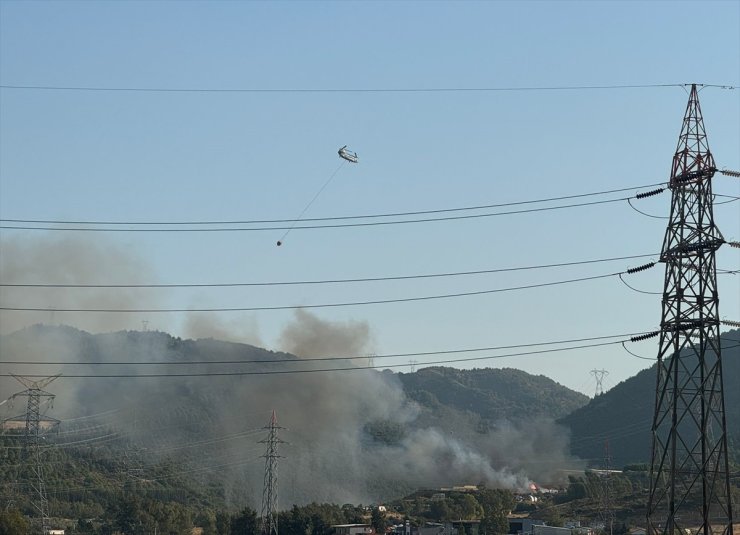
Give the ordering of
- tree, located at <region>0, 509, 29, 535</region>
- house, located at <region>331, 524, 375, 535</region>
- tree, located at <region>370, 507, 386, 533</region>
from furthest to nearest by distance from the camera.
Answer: tree, located at <region>370, 507, 386, 533</region> < house, located at <region>331, 524, 375, 535</region> < tree, located at <region>0, 509, 29, 535</region>

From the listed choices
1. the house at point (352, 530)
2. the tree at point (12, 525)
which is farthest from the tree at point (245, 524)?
the tree at point (12, 525)

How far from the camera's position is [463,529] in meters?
176

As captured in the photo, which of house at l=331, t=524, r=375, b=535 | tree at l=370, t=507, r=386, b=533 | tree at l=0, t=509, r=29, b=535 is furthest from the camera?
tree at l=370, t=507, r=386, b=533

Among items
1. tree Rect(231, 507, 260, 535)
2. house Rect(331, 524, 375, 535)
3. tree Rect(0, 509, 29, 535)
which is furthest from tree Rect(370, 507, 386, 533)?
tree Rect(0, 509, 29, 535)

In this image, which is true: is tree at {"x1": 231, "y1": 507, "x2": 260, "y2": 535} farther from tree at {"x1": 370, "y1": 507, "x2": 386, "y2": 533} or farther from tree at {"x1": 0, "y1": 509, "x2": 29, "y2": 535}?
tree at {"x1": 0, "y1": 509, "x2": 29, "y2": 535}

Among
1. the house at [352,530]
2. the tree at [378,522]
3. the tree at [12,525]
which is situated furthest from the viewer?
the tree at [378,522]

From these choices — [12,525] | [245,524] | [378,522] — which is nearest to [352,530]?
[378,522]

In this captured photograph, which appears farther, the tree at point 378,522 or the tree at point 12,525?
the tree at point 378,522

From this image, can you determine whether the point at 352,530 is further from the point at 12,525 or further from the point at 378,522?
the point at 12,525

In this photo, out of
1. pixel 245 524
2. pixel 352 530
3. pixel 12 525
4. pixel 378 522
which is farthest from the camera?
pixel 378 522

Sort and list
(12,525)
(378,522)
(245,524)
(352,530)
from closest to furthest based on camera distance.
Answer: (12,525), (352,530), (245,524), (378,522)

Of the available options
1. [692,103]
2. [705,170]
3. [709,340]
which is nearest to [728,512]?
[709,340]

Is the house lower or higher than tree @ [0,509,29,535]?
lower

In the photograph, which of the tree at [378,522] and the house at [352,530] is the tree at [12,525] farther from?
the tree at [378,522]
